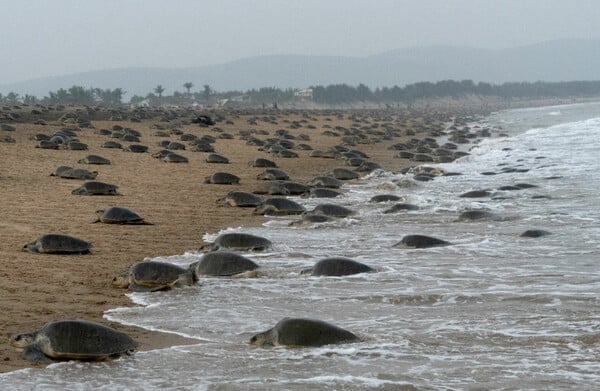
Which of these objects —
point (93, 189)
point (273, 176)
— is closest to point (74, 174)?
point (93, 189)

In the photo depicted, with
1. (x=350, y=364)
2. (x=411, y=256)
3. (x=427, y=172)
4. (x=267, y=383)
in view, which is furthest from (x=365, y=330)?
(x=427, y=172)

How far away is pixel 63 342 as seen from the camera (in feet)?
19.0

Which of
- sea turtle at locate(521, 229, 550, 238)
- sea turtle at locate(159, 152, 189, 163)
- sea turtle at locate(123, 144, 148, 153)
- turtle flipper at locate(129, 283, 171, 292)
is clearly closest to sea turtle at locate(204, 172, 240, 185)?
sea turtle at locate(159, 152, 189, 163)

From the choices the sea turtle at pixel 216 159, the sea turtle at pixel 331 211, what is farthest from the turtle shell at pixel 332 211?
the sea turtle at pixel 216 159

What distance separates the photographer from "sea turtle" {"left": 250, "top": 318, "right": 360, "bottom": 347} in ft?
20.2

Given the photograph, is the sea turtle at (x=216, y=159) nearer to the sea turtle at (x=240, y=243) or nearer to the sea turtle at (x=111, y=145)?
the sea turtle at (x=111, y=145)

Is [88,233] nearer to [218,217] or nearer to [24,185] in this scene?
[218,217]

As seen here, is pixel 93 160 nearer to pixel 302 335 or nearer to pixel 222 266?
pixel 222 266

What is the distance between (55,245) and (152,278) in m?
1.97

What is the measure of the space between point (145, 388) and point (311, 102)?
110488 mm

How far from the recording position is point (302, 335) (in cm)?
616

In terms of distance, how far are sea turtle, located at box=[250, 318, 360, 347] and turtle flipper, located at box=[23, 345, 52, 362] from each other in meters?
1.54

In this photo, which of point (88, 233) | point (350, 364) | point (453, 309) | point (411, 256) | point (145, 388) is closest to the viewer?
point (145, 388)

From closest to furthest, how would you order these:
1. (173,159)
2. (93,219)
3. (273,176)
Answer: (93,219) → (273,176) → (173,159)
